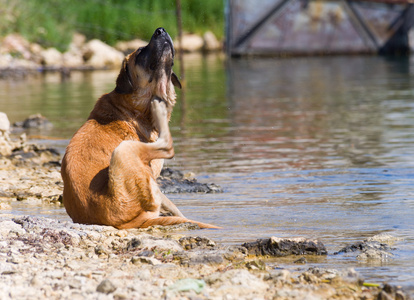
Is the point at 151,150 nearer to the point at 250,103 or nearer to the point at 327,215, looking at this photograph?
the point at 327,215

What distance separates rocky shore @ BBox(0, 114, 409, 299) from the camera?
177 inches

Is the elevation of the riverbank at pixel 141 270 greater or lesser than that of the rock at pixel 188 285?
lesser

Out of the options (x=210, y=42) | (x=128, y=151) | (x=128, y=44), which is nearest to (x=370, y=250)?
(x=128, y=151)

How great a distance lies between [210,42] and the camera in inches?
1606

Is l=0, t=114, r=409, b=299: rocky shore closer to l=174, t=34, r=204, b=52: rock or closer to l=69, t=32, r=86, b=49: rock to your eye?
l=69, t=32, r=86, b=49: rock

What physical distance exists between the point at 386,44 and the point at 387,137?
80.1 feet

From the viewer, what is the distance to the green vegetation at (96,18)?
31031 mm

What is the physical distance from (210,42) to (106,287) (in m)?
37.0

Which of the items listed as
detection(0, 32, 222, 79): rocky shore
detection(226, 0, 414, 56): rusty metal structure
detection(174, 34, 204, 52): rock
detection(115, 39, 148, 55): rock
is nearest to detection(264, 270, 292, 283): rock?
detection(0, 32, 222, 79): rocky shore

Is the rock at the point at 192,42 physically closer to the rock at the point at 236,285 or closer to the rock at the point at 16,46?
the rock at the point at 16,46

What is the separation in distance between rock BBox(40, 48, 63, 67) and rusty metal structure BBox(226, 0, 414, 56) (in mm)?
7783

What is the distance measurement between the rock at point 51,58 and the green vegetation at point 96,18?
1.13 meters

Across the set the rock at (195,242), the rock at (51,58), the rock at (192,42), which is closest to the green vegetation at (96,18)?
the rock at (192,42)

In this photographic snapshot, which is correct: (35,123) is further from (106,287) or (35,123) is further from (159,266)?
(106,287)
